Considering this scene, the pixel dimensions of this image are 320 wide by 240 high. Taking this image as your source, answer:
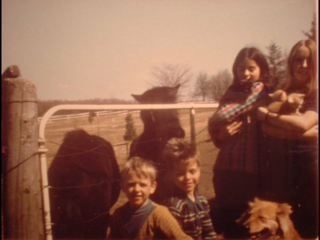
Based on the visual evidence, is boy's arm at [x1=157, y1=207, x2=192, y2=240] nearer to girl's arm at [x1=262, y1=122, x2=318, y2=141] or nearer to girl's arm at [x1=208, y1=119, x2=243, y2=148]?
girl's arm at [x1=208, y1=119, x2=243, y2=148]

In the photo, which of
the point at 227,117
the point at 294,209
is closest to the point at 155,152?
the point at 227,117

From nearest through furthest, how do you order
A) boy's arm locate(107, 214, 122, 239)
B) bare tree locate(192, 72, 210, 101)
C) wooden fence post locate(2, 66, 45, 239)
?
wooden fence post locate(2, 66, 45, 239) < boy's arm locate(107, 214, 122, 239) < bare tree locate(192, 72, 210, 101)

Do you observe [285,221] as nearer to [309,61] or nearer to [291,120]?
[291,120]

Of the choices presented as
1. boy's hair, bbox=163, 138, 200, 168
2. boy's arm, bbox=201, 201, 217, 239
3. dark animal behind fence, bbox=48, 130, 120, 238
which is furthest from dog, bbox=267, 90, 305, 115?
dark animal behind fence, bbox=48, 130, 120, 238

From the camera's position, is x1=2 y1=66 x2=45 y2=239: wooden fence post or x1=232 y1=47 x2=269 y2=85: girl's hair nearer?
x1=2 y1=66 x2=45 y2=239: wooden fence post

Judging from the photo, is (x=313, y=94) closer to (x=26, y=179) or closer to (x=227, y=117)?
(x=227, y=117)

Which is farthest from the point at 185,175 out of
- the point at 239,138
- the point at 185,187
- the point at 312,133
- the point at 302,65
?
the point at 302,65
